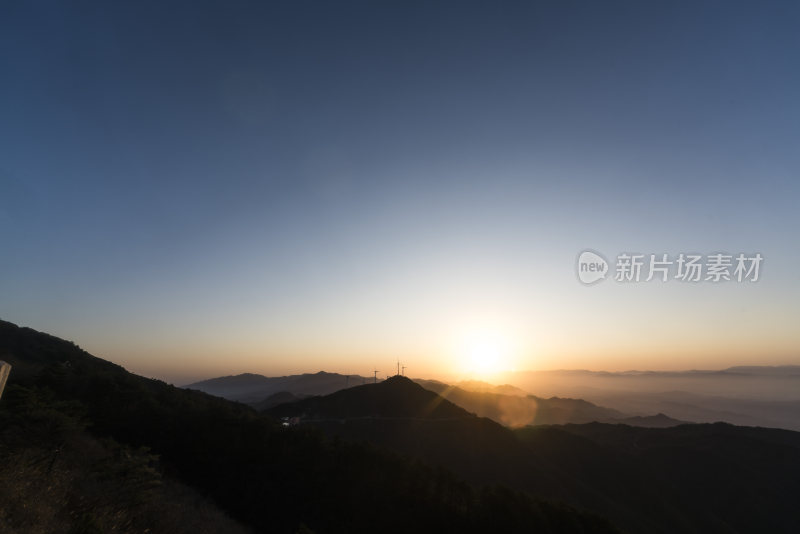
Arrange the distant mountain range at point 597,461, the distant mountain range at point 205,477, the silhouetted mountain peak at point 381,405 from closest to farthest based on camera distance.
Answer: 1. the distant mountain range at point 205,477
2. the distant mountain range at point 597,461
3. the silhouetted mountain peak at point 381,405

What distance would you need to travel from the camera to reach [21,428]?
25.9 metres

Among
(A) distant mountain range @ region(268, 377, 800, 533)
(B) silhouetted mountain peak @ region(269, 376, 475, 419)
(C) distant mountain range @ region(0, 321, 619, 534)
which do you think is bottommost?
(A) distant mountain range @ region(268, 377, 800, 533)

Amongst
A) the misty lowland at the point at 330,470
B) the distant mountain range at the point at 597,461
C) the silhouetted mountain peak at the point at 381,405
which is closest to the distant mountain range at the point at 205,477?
the misty lowland at the point at 330,470

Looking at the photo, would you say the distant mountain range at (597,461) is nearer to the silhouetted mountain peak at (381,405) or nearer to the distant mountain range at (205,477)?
the silhouetted mountain peak at (381,405)

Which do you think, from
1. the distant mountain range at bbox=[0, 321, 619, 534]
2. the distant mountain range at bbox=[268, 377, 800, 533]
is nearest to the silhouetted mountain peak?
the distant mountain range at bbox=[268, 377, 800, 533]

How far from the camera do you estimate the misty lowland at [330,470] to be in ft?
76.1

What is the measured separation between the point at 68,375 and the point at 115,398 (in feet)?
31.6

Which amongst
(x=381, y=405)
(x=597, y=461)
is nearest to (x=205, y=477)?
(x=381, y=405)

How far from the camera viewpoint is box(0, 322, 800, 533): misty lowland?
2319 cm

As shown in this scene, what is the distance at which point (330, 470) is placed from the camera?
45094mm

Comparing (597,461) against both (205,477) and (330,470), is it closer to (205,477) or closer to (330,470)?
(330,470)

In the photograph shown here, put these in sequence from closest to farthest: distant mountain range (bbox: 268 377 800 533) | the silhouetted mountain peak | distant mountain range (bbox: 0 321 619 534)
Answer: distant mountain range (bbox: 0 321 619 534), distant mountain range (bbox: 268 377 800 533), the silhouetted mountain peak

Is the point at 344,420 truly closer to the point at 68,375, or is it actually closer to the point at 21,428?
the point at 68,375

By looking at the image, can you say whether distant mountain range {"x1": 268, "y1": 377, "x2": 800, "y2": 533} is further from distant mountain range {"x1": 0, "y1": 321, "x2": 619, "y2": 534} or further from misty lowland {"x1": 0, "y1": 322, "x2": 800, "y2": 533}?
distant mountain range {"x1": 0, "y1": 321, "x2": 619, "y2": 534}
